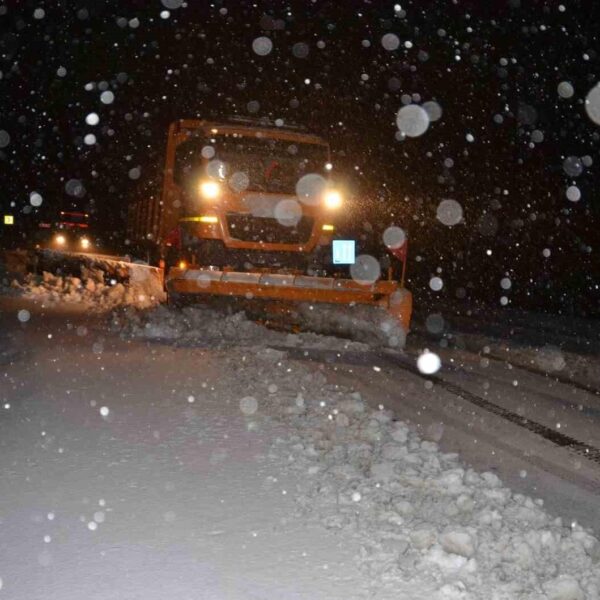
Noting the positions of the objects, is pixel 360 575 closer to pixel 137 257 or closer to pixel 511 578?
pixel 511 578

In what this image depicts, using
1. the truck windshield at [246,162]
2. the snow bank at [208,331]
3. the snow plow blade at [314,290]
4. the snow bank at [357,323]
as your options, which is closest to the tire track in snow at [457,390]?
the snow bank at [208,331]

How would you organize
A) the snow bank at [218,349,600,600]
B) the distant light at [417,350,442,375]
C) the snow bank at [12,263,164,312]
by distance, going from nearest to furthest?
the snow bank at [218,349,600,600] → the distant light at [417,350,442,375] → the snow bank at [12,263,164,312]

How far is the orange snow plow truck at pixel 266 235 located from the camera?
1170 centimetres

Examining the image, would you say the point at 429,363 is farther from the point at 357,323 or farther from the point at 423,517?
the point at 423,517

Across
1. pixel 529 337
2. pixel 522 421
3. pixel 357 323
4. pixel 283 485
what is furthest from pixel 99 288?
pixel 283 485

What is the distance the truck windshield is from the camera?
12516 mm

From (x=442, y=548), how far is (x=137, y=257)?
1361 centimetres

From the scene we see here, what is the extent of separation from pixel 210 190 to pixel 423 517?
28.6 ft

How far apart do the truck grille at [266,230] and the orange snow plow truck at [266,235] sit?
16 mm

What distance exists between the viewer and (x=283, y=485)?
189 inches

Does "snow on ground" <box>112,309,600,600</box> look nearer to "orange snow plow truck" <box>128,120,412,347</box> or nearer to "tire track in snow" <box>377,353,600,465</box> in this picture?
"tire track in snow" <box>377,353,600,465</box>

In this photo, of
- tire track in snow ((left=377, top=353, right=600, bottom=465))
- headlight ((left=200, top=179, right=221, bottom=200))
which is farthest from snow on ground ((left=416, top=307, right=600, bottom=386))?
headlight ((left=200, top=179, right=221, bottom=200))

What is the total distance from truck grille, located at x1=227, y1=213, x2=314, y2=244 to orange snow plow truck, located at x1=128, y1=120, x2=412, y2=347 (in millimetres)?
16

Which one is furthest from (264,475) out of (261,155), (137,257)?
(137,257)
